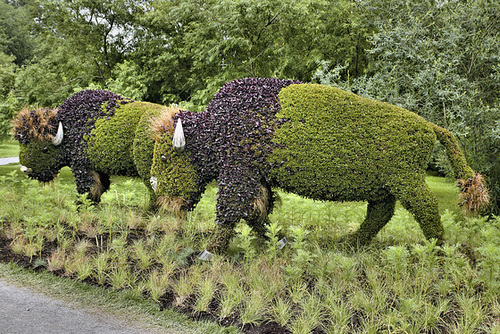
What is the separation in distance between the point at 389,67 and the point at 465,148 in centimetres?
277

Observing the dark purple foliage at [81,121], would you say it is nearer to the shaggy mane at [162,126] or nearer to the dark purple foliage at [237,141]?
the shaggy mane at [162,126]

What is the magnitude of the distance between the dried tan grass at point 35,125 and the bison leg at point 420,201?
502 cm

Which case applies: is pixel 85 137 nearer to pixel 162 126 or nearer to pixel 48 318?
pixel 162 126

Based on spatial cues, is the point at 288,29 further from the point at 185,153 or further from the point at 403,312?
the point at 403,312

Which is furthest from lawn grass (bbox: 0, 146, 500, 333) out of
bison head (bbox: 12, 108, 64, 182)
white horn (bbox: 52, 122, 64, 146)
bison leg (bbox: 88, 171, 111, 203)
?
white horn (bbox: 52, 122, 64, 146)

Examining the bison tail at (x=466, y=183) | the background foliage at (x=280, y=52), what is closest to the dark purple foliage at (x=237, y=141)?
the bison tail at (x=466, y=183)

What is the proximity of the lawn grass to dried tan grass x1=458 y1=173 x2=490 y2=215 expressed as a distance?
11.7 inches

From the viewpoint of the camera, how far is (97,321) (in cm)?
354

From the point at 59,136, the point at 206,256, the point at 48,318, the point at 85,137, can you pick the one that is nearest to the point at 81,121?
the point at 85,137

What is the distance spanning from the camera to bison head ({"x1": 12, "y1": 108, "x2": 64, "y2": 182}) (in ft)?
19.9

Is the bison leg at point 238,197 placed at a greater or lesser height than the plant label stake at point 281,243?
greater

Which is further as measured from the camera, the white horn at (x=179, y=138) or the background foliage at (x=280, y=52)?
the background foliage at (x=280, y=52)

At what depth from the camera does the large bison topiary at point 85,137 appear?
19.4 feet

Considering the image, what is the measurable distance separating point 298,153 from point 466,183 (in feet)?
5.70
